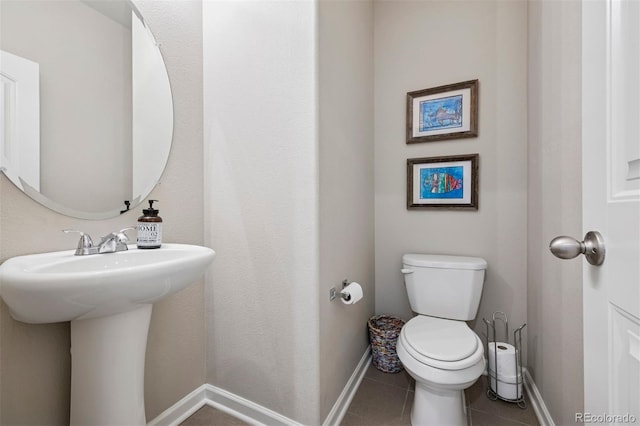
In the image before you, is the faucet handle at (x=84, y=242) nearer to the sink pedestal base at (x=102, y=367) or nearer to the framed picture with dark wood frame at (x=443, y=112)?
the sink pedestal base at (x=102, y=367)

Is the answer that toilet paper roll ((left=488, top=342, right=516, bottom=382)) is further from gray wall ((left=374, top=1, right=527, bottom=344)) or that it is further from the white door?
the white door

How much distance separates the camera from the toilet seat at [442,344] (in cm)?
113

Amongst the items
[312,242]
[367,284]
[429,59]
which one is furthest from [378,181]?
[312,242]

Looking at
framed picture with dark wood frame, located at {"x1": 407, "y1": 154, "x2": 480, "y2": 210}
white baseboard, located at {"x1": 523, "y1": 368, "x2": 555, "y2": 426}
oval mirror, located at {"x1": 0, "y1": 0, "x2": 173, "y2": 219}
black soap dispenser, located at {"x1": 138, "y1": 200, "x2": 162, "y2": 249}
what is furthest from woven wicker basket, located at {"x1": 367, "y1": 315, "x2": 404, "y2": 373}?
oval mirror, located at {"x1": 0, "y1": 0, "x2": 173, "y2": 219}

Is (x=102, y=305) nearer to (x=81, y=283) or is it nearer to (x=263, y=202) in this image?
(x=81, y=283)

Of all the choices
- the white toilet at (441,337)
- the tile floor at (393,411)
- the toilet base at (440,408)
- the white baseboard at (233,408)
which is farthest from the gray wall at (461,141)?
the white baseboard at (233,408)

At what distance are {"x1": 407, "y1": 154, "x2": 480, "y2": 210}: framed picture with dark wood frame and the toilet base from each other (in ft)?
3.35

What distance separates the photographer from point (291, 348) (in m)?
1.22

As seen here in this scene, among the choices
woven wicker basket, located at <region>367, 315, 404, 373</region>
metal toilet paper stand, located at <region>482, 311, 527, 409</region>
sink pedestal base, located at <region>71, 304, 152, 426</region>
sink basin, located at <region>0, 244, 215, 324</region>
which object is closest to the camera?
sink basin, located at <region>0, 244, 215, 324</region>

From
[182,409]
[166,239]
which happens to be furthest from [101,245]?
[182,409]

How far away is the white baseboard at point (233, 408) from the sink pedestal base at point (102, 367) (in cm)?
42

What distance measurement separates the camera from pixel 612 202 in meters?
0.45

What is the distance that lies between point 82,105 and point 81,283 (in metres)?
0.74

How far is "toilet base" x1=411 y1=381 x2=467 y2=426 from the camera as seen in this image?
1207 millimetres
